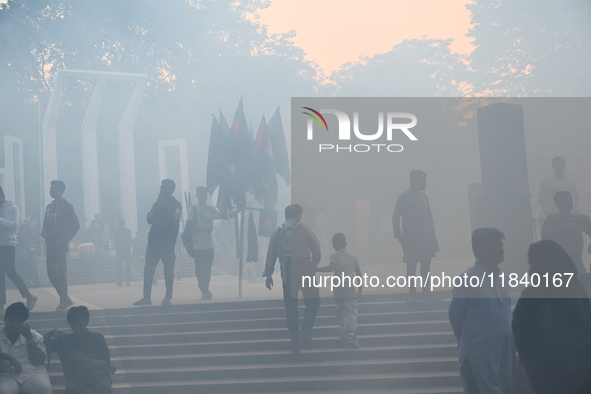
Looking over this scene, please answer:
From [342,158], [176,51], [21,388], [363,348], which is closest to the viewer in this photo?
[21,388]

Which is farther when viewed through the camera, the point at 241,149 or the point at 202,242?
the point at 241,149

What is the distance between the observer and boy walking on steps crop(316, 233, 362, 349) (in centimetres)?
659

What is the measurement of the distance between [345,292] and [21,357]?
320 cm

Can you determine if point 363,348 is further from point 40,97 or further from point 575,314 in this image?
point 40,97

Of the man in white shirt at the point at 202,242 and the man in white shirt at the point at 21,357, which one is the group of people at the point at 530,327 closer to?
the man in white shirt at the point at 21,357

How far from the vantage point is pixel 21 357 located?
530 centimetres

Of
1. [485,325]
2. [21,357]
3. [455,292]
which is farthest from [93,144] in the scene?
[485,325]

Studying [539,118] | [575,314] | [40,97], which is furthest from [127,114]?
[575,314]

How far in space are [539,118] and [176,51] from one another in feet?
51.1

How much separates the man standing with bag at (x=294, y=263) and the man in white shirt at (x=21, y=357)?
2.29 metres

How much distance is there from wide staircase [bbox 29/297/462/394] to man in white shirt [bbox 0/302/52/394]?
1.13 meters

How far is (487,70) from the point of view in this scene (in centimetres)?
2339

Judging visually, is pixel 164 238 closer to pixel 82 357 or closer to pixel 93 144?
pixel 82 357

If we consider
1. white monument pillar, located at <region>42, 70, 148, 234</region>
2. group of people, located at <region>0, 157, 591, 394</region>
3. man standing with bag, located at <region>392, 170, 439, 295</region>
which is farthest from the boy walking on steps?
white monument pillar, located at <region>42, 70, 148, 234</region>
